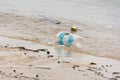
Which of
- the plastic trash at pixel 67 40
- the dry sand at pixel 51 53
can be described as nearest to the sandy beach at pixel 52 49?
the dry sand at pixel 51 53

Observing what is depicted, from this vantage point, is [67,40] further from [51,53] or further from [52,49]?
[51,53]

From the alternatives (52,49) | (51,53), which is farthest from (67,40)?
(51,53)

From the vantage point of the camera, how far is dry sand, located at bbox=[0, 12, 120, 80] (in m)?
7.27

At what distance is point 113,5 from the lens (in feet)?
67.6

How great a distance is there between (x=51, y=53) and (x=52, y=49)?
28.2 inches

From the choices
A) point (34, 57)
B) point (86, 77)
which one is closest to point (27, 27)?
point (34, 57)

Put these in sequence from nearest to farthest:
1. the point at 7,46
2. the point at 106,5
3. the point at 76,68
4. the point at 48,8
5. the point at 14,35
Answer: the point at 76,68
the point at 7,46
the point at 14,35
the point at 48,8
the point at 106,5

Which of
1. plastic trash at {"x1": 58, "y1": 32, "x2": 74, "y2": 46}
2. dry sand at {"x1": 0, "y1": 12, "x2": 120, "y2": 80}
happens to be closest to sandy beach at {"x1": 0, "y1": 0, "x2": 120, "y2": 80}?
dry sand at {"x1": 0, "y1": 12, "x2": 120, "y2": 80}

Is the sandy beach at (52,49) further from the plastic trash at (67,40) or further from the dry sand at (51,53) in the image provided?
the plastic trash at (67,40)

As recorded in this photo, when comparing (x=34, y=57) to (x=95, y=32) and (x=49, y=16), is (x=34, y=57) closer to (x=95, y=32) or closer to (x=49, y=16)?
(x=95, y=32)

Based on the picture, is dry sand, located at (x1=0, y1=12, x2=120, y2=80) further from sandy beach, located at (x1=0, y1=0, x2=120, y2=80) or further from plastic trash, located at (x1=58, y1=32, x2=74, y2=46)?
plastic trash, located at (x1=58, y1=32, x2=74, y2=46)

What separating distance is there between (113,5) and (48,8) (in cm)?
402

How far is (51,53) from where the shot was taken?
9.31 meters

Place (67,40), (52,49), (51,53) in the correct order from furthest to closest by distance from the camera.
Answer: (67,40) → (52,49) → (51,53)
